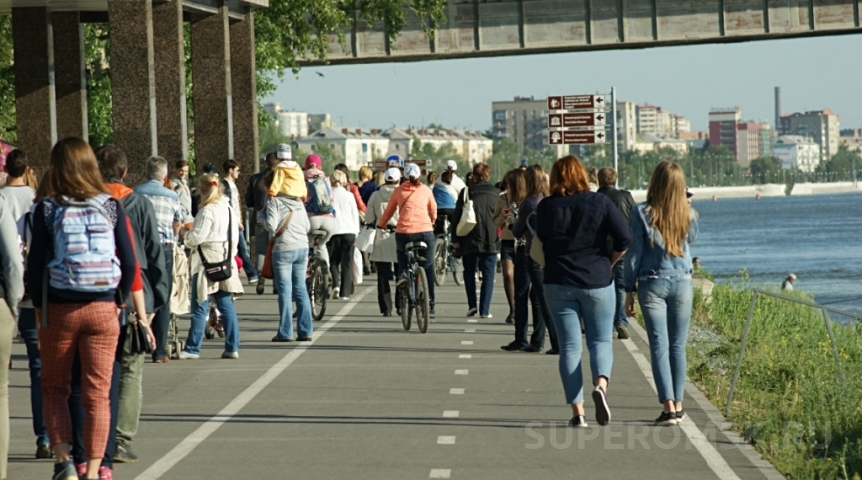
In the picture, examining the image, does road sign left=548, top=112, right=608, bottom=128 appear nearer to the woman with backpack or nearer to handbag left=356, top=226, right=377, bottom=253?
handbag left=356, top=226, right=377, bottom=253

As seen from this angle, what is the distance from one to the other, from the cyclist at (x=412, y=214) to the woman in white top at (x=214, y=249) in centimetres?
319

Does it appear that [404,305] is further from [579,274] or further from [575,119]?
[575,119]

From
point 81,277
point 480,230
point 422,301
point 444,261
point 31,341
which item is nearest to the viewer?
point 81,277

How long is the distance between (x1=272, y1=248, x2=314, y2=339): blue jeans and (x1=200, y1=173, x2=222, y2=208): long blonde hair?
5.20 ft

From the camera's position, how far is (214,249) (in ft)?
45.0

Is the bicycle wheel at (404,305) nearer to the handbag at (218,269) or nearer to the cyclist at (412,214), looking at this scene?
the cyclist at (412,214)

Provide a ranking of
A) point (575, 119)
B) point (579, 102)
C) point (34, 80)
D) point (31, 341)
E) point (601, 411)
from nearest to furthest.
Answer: point (31, 341) → point (601, 411) → point (579, 102) → point (575, 119) → point (34, 80)

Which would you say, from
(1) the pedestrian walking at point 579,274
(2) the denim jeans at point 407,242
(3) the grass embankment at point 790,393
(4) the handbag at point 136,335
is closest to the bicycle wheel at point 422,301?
(2) the denim jeans at point 407,242

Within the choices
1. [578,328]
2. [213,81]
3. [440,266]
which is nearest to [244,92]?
[213,81]

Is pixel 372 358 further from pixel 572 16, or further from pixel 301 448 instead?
pixel 572 16

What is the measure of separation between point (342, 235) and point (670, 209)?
1081 cm

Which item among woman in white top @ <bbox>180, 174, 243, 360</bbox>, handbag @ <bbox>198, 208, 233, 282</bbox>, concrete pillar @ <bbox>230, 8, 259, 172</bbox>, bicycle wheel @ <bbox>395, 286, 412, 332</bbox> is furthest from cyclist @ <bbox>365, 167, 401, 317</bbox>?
concrete pillar @ <bbox>230, 8, 259, 172</bbox>

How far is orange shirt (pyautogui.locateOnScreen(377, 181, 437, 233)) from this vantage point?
55.1 ft

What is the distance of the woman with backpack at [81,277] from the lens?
7059 mm
